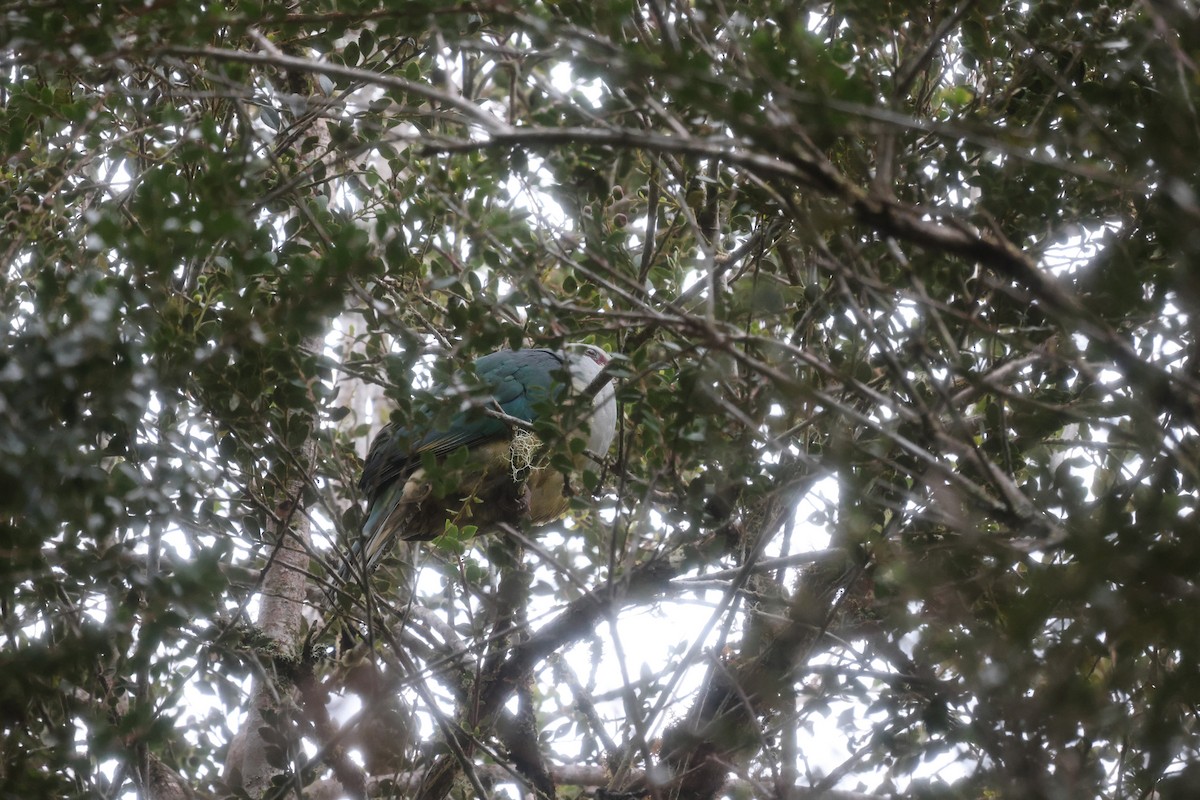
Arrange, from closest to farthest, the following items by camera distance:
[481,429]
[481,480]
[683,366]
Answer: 1. [683,366]
2. [481,480]
3. [481,429]

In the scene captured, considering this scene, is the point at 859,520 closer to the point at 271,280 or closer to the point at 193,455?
the point at 193,455

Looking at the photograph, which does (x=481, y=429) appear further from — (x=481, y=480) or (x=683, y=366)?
(x=683, y=366)

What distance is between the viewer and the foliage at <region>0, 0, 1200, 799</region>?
5.06ft

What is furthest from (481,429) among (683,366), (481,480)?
(683,366)

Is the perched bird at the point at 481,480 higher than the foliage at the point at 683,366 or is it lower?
higher

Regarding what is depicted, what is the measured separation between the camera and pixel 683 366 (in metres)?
2.55

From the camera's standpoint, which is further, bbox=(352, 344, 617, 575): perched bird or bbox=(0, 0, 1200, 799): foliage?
bbox=(352, 344, 617, 575): perched bird

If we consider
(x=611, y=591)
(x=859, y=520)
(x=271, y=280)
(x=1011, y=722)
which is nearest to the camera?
(x=1011, y=722)

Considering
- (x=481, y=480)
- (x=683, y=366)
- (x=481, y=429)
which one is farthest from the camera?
(x=481, y=429)

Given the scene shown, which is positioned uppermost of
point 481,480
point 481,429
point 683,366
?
point 481,429

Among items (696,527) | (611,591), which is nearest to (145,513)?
(611,591)

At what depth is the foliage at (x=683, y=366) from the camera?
1.54 m

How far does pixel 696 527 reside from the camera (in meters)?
2.33

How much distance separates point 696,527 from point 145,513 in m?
1.18
